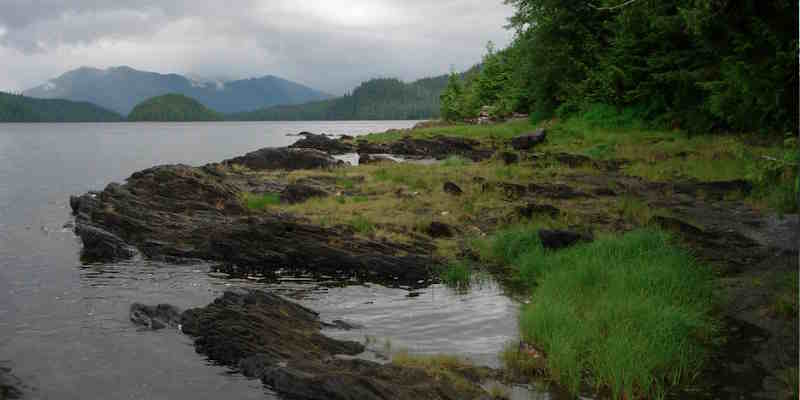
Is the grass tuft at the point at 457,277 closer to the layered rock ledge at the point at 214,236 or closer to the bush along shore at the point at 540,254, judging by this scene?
the bush along shore at the point at 540,254

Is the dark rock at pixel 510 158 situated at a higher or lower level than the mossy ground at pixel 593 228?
higher

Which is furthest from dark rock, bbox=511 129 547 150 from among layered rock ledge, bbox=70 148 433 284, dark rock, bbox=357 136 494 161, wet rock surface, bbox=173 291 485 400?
wet rock surface, bbox=173 291 485 400

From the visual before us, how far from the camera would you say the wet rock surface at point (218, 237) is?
1680 cm

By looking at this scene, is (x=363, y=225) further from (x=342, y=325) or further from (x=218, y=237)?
(x=342, y=325)

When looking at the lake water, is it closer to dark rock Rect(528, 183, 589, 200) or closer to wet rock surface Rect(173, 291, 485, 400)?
wet rock surface Rect(173, 291, 485, 400)

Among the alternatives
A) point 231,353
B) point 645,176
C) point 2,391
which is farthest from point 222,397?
point 645,176

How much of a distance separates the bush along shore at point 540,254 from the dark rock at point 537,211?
0.16 feet

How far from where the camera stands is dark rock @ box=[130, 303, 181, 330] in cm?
1248

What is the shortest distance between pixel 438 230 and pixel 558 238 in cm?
447

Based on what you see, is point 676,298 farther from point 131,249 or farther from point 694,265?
point 131,249

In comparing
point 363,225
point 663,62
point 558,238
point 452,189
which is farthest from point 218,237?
point 663,62

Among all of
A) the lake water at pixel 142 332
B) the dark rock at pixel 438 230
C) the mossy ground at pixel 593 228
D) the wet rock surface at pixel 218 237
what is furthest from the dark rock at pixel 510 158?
the lake water at pixel 142 332

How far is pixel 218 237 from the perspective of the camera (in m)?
18.5

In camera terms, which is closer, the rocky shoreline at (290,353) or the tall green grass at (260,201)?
the rocky shoreline at (290,353)
